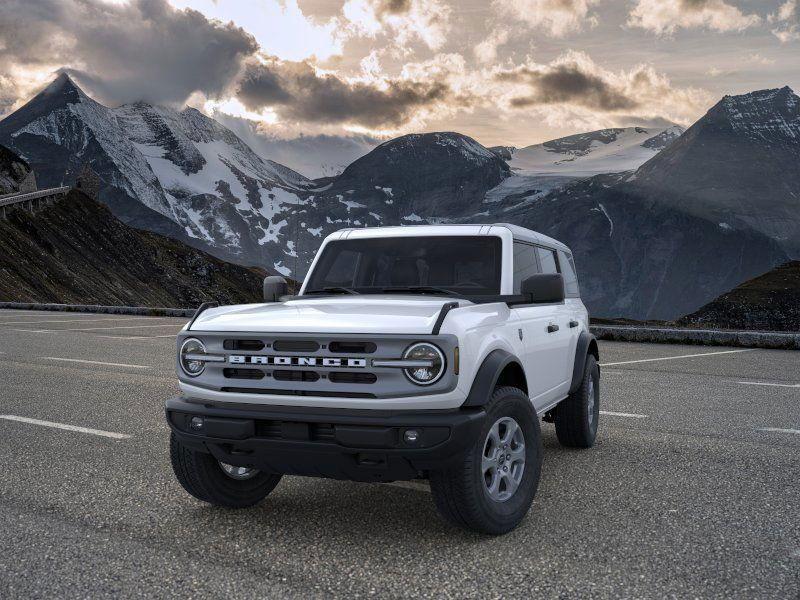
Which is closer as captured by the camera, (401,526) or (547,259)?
(401,526)

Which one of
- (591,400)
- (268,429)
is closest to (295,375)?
(268,429)

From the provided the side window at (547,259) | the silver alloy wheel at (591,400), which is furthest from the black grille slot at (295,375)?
the silver alloy wheel at (591,400)

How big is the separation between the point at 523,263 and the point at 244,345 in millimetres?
2305

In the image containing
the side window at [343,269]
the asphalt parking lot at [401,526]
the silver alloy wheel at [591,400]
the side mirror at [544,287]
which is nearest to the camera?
the asphalt parking lot at [401,526]

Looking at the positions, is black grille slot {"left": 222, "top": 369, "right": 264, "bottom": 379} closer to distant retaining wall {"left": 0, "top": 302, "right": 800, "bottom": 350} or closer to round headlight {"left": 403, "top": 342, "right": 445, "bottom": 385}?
round headlight {"left": 403, "top": 342, "right": 445, "bottom": 385}

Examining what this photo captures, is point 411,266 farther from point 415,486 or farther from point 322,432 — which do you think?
point 322,432

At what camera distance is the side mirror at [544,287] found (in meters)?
4.58

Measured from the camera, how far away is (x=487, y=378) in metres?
3.87

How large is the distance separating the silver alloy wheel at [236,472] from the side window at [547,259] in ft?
8.99

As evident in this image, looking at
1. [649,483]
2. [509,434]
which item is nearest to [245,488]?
[509,434]

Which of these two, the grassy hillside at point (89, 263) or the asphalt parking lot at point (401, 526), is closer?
the asphalt parking lot at point (401, 526)

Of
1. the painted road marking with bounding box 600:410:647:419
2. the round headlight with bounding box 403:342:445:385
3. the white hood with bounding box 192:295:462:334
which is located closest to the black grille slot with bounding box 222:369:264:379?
the white hood with bounding box 192:295:462:334

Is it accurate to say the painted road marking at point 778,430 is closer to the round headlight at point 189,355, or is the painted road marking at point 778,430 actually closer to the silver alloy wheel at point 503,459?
the silver alloy wheel at point 503,459

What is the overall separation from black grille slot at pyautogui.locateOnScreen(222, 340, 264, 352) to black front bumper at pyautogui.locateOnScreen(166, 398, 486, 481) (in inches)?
12.1
